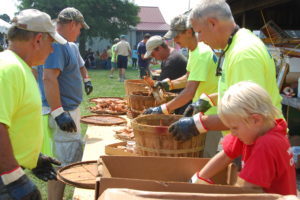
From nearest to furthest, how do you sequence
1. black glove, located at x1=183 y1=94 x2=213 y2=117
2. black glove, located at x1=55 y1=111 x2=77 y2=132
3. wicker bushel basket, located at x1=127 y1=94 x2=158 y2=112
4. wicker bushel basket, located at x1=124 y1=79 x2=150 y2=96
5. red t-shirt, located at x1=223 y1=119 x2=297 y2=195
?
red t-shirt, located at x1=223 y1=119 x2=297 y2=195 < black glove, located at x1=183 y1=94 x2=213 y2=117 < black glove, located at x1=55 y1=111 x2=77 y2=132 < wicker bushel basket, located at x1=127 y1=94 x2=158 y2=112 < wicker bushel basket, located at x1=124 y1=79 x2=150 y2=96

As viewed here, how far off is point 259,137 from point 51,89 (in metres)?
2.27

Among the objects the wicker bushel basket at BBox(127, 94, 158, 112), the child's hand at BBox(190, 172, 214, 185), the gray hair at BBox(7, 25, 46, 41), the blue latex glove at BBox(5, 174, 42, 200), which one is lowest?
the blue latex glove at BBox(5, 174, 42, 200)

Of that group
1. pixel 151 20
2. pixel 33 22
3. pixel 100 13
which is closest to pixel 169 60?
pixel 33 22

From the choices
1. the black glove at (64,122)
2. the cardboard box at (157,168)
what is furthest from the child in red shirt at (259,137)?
the black glove at (64,122)

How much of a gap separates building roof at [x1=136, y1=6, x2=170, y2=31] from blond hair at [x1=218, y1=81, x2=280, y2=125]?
141ft

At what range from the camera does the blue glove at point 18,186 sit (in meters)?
1.94

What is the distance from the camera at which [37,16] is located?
235cm

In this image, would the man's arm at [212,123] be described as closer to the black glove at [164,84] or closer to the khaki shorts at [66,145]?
the khaki shorts at [66,145]

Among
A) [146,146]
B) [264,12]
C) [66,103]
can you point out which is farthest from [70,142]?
[264,12]

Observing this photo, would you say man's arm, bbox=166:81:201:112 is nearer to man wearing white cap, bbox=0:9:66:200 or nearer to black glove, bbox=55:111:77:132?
black glove, bbox=55:111:77:132

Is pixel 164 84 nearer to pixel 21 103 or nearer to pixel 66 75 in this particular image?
pixel 66 75

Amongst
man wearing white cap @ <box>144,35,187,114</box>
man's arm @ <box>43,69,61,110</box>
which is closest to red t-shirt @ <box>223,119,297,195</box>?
man's arm @ <box>43,69,61,110</box>

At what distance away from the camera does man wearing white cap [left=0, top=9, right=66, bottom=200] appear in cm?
192

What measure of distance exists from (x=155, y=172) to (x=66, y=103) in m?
1.93
